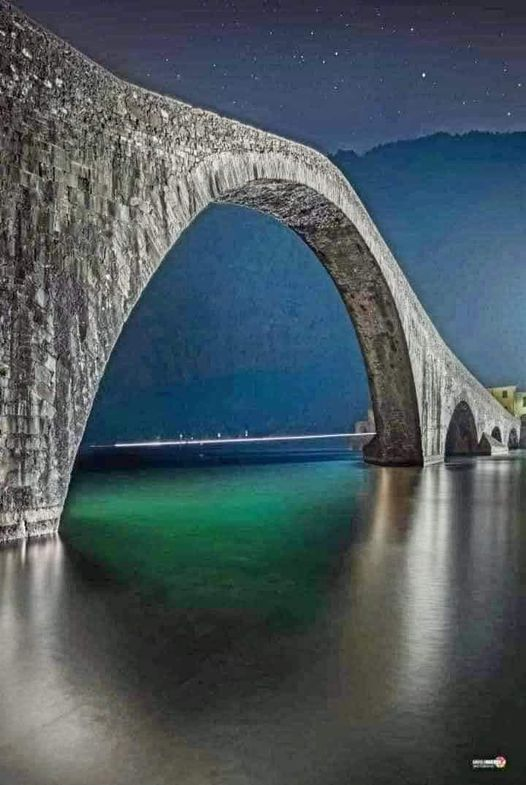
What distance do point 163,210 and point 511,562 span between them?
522cm

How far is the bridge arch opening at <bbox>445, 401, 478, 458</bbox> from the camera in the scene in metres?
31.5

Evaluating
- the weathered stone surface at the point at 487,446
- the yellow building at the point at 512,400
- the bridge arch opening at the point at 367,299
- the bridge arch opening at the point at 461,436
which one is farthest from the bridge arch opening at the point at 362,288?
the yellow building at the point at 512,400

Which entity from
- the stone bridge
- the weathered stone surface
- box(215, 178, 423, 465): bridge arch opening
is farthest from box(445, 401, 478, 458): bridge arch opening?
the stone bridge

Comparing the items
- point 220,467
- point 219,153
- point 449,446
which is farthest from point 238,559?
point 449,446

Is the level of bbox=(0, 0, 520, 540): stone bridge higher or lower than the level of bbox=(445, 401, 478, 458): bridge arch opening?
higher

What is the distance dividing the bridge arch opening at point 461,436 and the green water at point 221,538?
1824cm

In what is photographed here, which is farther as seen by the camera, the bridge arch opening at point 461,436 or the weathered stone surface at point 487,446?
the weathered stone surface at point 487,446

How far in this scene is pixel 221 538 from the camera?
7309mm

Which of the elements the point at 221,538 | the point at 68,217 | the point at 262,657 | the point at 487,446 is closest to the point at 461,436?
the point at 487,446

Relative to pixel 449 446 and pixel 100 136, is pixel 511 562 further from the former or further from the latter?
pixel 449 446

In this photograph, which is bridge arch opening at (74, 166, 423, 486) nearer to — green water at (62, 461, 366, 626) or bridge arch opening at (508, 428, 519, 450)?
green water at (62, 461, 366, 626)

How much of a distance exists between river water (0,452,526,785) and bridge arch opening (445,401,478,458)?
963 inches

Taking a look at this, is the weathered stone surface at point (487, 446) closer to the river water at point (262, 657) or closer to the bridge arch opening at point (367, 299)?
the bridge arch opening at point (367, 299)

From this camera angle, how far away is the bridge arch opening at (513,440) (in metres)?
43.3
